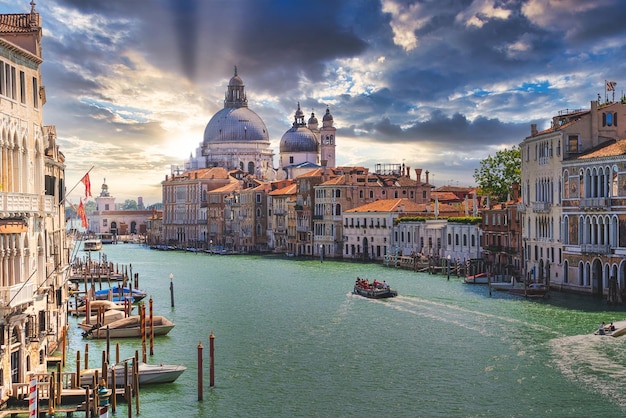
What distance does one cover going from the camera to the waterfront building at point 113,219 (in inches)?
4626

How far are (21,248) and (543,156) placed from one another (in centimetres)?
2432

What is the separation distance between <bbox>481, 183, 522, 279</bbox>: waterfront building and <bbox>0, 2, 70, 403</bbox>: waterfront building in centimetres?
2562

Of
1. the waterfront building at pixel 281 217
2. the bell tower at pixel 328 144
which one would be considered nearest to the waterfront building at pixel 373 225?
the waterfront building at pixel 281 217

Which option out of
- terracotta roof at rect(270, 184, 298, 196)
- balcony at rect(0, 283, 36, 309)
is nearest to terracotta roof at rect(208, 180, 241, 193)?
terracotta roof at rect(270, 184, 298, 196)

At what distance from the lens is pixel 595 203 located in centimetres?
3172

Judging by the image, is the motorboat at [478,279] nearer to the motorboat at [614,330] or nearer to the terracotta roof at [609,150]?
the terracotta roof at [609,150]

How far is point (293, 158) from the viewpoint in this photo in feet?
317

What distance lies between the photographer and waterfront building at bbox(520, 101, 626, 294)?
104 ft

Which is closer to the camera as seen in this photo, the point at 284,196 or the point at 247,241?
the point at 284,196

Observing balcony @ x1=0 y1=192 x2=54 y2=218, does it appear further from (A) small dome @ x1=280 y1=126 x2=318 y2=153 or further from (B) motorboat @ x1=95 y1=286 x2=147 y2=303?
(A) small dome @ x1=280 y1=126 x2=318 y2=153

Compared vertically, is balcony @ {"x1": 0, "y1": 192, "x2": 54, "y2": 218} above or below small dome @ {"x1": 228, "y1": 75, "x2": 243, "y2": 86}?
below

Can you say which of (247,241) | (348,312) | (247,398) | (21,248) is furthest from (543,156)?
(247,241)

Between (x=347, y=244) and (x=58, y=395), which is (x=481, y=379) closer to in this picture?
(x=58, y=395)

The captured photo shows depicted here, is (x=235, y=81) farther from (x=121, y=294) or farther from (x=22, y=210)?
(x=22, y=210)
